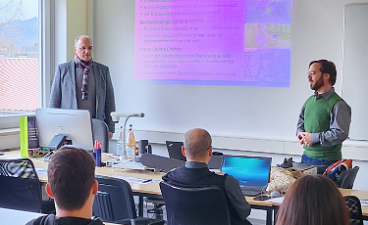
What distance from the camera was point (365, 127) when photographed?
4625 mm

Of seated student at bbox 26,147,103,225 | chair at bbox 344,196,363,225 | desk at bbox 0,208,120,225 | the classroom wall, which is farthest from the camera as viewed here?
the classroom wall

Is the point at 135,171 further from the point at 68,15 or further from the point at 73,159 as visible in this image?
the point at 68,15

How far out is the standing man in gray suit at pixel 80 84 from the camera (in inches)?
189

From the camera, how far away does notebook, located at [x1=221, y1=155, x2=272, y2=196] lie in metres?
3.10

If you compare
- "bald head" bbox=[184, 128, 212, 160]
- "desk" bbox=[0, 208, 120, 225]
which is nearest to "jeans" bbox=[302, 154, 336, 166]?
"bald head" bbox=[184, 128, 212, 160]

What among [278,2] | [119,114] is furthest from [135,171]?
[278,2]

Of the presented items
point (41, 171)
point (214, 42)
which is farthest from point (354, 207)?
point (214, 42)

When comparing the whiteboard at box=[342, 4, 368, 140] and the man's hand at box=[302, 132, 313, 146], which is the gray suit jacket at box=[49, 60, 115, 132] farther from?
the whiteboard at box=[342, 4, 368, 140]

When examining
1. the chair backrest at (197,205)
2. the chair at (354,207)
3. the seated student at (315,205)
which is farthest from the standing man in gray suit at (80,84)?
the seated student at (315,205)

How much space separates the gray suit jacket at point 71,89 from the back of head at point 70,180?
3.30m

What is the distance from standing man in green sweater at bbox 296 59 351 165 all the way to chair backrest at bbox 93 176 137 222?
5.58 feet

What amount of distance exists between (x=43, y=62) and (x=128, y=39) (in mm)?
1043

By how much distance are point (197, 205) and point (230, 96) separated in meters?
2.70

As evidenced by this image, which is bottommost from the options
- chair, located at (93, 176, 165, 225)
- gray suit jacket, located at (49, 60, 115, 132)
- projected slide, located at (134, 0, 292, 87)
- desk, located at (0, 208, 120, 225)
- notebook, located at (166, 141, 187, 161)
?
chair, located at (93, 176, 165, 225)
